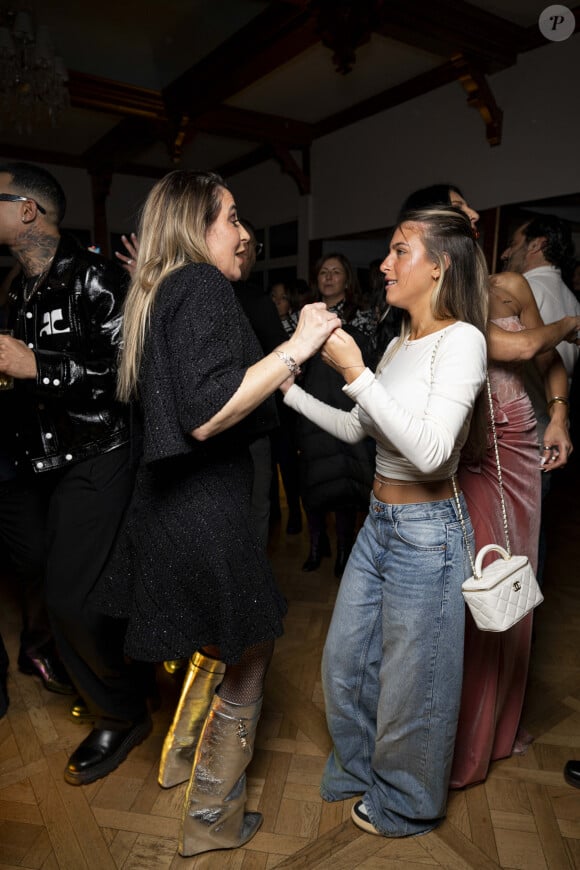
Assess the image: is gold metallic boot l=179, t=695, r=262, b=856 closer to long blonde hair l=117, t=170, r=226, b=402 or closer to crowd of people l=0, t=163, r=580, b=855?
crowd of people l=0, t=163, r=580, b=855

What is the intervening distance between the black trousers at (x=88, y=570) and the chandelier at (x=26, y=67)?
13.3 ft

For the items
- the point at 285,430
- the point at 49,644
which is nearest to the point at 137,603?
the point at 49,644

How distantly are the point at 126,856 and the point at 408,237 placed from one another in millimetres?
1656

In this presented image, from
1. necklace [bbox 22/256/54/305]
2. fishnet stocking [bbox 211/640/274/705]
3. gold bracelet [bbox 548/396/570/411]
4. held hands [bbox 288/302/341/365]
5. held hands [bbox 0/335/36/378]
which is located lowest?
fishnet stocking [bbox 211/640/274/705]

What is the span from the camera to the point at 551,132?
4586 mm

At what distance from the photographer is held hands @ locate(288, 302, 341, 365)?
1195 mm

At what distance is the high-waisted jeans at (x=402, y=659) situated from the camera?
4.55ft

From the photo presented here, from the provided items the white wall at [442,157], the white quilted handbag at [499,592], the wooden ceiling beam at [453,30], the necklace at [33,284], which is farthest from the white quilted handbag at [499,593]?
the wooden ceiling beam at [453,30]

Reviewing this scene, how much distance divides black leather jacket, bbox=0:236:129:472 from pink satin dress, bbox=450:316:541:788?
1.06 m

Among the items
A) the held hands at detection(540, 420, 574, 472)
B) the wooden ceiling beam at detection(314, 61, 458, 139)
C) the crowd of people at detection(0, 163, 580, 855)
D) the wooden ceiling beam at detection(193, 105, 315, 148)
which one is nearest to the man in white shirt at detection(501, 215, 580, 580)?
the crowd of people at detection(0, 163, 580, 855)

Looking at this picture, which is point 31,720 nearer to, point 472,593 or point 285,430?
point 472,593

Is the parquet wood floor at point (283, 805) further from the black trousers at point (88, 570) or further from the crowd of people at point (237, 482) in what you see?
the black trousers at point (88, 570)

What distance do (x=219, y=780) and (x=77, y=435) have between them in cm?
100

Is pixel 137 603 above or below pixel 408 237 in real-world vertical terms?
below
